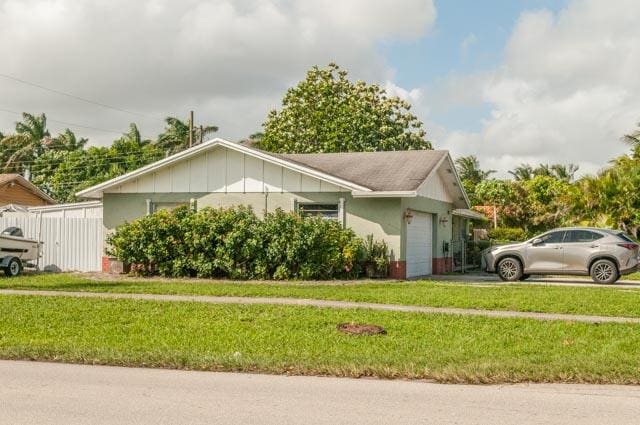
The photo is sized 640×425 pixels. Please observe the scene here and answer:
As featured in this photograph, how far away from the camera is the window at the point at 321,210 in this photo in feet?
74.1

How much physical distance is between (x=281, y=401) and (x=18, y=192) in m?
43.1

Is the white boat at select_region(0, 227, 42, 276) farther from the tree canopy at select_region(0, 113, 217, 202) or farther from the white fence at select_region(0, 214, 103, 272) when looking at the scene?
the tree canopy at select_region(0, 113, 217, 202)

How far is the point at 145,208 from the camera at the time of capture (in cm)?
2414

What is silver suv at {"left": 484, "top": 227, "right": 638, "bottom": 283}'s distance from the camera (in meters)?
20.5

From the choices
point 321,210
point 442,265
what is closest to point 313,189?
point 321,210

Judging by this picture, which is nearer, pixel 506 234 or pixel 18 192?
pixel 506 234

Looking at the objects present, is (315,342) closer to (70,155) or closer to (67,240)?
→ (67,240)

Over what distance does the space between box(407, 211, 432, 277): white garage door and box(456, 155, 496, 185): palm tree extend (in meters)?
43.1

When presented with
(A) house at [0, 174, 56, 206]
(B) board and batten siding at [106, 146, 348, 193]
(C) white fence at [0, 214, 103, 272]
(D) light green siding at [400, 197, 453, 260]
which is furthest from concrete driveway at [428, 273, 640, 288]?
(A) house at [0, 174, 56, 206]

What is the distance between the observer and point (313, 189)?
22.5 m

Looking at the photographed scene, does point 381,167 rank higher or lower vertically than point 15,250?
higher

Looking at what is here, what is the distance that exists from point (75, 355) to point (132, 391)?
2119 mm

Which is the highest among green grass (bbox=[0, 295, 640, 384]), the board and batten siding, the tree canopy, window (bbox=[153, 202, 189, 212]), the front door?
the tree canopy

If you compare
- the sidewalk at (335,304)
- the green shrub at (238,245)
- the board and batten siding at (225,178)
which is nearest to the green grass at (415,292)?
the sidewalk at (335,304)
